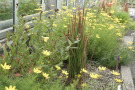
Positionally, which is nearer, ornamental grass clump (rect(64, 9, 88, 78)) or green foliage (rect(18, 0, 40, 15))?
ornamental grass clump (rect(64, 9, 88, 78))

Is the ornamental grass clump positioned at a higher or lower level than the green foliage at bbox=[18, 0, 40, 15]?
lower

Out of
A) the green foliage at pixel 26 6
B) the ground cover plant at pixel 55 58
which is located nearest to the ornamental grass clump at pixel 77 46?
the ground cover plant at pixel 55 58

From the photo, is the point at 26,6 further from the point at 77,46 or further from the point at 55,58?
the point at 55,58

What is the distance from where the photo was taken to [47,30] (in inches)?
120

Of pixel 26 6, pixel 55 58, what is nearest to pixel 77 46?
pixel 55 58

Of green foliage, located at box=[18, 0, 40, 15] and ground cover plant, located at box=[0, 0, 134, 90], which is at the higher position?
green foliage, located at box=[18, 0, 40, 15]

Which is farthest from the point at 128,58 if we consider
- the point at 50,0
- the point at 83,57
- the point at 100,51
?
the point at 50,0

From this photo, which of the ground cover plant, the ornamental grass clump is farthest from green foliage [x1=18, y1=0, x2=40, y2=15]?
the ornamental grass clump

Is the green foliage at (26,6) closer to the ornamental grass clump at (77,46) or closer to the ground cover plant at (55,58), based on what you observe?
the ground cover plant at (55,58)

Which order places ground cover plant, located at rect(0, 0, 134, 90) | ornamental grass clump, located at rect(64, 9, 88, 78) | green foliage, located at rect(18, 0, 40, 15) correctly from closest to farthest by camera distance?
ground cover plant, located at rect(0, 0, 134, 90)
ornamental grass clump, located at rect(64, 9, 88, 78)
green foliage, located at rect(18, 0, 40, 15)

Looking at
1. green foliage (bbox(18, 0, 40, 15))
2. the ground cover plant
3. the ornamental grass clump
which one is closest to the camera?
the ground cover plant

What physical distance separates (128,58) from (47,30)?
5.17 ft

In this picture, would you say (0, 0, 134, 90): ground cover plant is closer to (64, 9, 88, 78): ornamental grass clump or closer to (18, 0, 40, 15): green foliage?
(64, 9, 88, 78): ornamental grass clump

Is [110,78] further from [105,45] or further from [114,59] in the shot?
[105,45]
